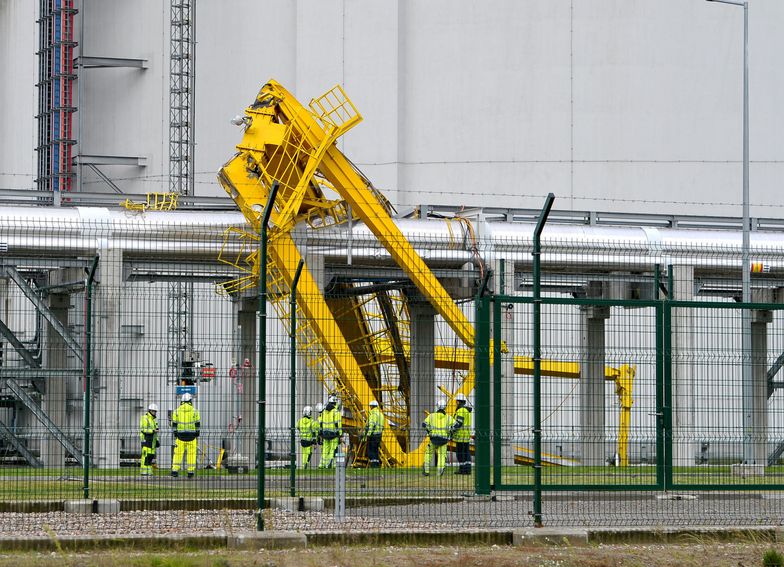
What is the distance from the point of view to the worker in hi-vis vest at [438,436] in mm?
17375

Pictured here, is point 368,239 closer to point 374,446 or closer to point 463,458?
point 374,446

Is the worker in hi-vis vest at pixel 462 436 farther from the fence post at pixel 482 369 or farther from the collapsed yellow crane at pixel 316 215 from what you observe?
the fence post at pixel 482 369

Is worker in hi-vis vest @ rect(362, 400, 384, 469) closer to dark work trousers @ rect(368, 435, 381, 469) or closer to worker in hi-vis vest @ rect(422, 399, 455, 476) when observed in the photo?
dark work trousers @ rect(368, 435, 381, 469)

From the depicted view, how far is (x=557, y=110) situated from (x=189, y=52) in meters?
10.9

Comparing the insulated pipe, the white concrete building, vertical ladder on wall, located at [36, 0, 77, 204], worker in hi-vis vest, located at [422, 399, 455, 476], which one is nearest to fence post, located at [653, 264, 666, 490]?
worker in hi-vis vest, located at [422, 399, 455, 476]

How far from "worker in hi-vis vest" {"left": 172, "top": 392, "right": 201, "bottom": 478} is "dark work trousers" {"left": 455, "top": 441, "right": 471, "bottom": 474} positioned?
355 cm

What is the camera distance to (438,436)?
1834cm

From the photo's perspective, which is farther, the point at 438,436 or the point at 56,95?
the point at 56,95

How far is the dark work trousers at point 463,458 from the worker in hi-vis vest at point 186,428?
140 inches

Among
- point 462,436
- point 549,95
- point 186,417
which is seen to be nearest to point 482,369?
point 462,436

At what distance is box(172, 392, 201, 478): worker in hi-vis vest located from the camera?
1866cm

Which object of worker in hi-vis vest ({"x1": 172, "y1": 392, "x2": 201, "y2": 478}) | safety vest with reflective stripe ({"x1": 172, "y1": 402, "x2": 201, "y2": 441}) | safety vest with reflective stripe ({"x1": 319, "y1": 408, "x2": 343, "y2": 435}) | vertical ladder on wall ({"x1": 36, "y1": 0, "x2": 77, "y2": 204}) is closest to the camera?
worker in hi-vis vest ({"x1": 172, "y1": 392, "x2": 201, "y2": 478})

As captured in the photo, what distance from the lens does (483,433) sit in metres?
14.4

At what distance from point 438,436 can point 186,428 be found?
11.2 feet
